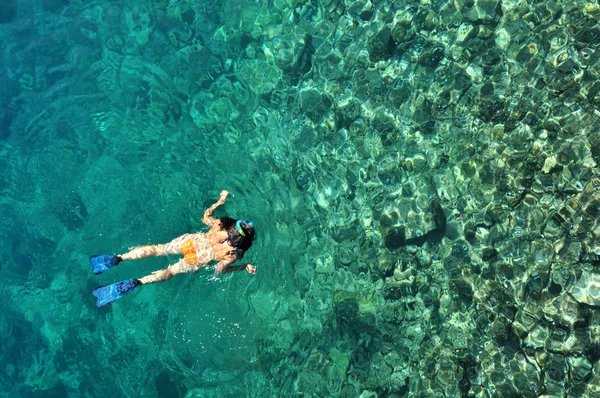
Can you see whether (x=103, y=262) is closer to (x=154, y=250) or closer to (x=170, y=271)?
(x=154, y=250)

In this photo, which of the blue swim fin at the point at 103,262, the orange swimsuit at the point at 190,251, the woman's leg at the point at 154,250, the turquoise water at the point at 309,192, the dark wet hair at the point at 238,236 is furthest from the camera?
the woman's leg at the point at 154,250

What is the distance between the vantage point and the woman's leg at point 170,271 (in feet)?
25.4

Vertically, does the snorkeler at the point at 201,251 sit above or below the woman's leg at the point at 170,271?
above

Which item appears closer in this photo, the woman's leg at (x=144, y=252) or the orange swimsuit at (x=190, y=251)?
the orange swimsuit at (x=190, y=251)

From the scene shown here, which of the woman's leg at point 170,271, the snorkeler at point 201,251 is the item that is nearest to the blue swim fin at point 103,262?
the snorkeler at point 201,251

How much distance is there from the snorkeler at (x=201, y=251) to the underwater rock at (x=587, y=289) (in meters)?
4.79

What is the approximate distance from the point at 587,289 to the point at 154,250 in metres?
6.69

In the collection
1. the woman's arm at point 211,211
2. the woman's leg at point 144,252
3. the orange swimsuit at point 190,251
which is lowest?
the woman's leg at point 144,252

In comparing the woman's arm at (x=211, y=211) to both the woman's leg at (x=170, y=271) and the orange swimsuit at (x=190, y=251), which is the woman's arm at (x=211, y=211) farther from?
the woman's leg at (x=170, y=271)

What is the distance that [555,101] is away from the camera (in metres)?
7.55

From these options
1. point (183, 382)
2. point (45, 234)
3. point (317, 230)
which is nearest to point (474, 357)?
point (317, 230)

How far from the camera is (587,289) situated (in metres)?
6.91

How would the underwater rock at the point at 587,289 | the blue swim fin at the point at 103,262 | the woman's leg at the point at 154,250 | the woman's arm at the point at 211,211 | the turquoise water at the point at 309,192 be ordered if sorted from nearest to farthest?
the underwater rock at the point at 587,289 → the turquoise water at the point at 309,192 → the woman's arm at the point at 211,211 → the blue swim fin at the point at 103,262 → the woman's leg at the point at 154,250

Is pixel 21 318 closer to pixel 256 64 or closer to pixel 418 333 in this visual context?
pixel 256 64
